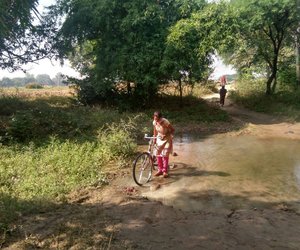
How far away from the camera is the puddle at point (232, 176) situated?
7664 millimetres

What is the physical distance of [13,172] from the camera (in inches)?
368

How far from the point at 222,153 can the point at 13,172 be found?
21.7 ft

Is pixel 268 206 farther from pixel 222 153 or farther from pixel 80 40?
pixel 80 40

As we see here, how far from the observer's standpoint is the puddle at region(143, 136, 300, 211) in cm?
766

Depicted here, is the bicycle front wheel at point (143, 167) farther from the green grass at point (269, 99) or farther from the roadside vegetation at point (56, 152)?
the green grass at point (269, 99)

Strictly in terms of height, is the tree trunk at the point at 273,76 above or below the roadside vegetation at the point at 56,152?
above

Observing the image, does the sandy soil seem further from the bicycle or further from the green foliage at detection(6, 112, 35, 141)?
the green foliage at detection(6, 112, 35, 141)

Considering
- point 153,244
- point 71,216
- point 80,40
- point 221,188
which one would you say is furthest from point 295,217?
point 80,40

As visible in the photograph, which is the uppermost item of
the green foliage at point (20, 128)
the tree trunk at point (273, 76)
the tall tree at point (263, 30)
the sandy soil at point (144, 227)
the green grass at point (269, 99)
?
the tall tree at point (263, 30)

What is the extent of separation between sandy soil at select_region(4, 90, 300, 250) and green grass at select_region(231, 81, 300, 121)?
12202mm

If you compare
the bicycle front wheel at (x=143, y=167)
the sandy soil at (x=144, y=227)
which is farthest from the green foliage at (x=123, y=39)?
the sandy soil at (x=144, y=227)

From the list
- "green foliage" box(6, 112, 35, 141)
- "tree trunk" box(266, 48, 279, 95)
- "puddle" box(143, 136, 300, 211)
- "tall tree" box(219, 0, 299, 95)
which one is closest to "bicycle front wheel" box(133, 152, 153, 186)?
"puddle" box(143, 136, 300, 211)

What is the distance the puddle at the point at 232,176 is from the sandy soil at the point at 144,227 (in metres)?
0.46

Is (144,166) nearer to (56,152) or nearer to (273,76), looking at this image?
(56,152)
